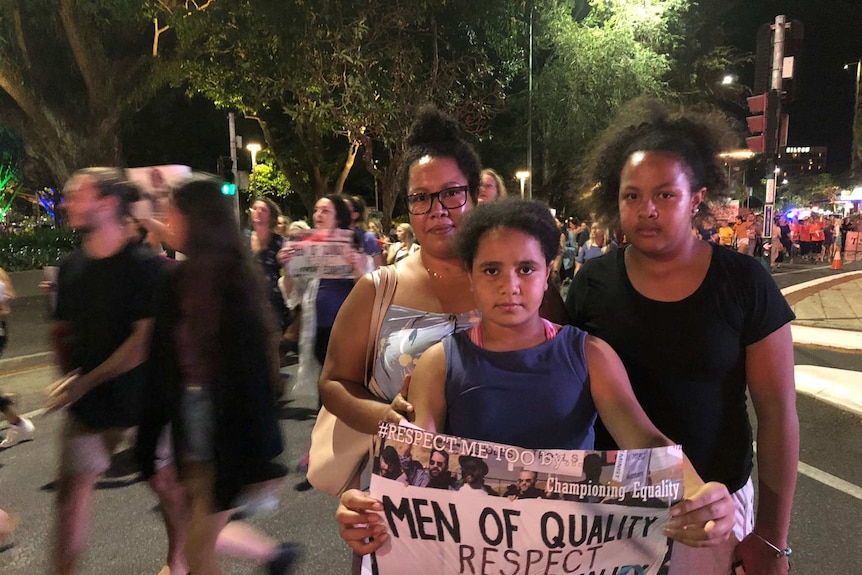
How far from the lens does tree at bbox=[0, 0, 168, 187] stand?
15617 millimetres

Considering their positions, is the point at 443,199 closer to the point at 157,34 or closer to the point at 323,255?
the point at 323,255

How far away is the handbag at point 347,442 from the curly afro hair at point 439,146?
1.22ft

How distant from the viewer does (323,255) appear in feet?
17.2

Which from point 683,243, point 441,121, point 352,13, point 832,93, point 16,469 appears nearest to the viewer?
point 683,243

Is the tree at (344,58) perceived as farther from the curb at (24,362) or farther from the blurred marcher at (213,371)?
the blurred marcher at (213,371)

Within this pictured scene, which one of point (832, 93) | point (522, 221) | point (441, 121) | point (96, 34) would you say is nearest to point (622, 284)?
point (522, 221)

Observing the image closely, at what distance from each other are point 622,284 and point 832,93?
204ft

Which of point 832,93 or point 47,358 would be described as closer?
point 47,358

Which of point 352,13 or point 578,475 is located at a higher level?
point 352,13

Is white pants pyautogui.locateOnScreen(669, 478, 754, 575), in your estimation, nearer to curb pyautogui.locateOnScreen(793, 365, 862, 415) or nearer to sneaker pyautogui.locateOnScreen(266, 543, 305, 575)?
sneaker pyautogui.locateOnScreen(266, 543, 305, 575)

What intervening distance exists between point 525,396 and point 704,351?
55 cm

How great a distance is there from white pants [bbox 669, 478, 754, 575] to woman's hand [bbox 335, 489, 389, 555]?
0.84 m

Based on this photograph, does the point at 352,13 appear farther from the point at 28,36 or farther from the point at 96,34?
the point at 28,36

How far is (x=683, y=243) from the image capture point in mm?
1750
